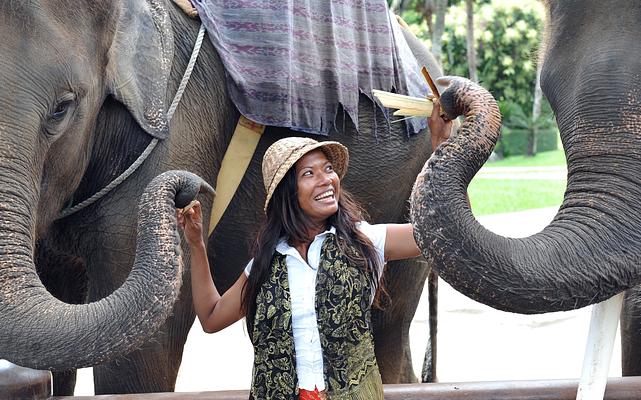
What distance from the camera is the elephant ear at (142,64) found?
3596mm

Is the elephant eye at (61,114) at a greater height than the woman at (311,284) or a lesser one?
greater

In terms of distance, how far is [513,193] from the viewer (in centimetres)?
2169

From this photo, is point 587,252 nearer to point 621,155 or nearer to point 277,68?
point 621,155

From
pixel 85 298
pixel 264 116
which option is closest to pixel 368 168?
pixel 264 116

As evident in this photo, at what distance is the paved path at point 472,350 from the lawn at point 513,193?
6948 millimetres

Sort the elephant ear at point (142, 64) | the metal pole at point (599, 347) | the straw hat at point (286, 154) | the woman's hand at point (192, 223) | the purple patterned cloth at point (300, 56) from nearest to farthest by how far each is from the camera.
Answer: the metal pole at point (599, 347)
the straw hat at point (286, 154)
the woman's hand at point (192, 223)
the elephant ear at point (142, 64)
the purple patterned cloth at point (300, 56)

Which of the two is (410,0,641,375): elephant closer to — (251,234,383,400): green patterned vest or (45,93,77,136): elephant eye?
(251,234,383,400): green patterned vest

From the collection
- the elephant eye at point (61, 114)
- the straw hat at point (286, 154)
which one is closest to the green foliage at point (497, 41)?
the elephant eye at point (61, 114)

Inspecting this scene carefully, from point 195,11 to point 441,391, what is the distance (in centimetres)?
163

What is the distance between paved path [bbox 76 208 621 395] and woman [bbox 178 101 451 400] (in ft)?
11.8

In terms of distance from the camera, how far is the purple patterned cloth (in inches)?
158

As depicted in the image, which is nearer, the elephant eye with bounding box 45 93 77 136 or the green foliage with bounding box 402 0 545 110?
the elephant eye with bounding box 45 93 77 136

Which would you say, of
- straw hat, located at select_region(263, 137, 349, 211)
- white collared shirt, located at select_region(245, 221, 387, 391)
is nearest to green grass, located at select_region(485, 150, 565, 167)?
straw hat, located at select_region(263, 137, 349, 211)

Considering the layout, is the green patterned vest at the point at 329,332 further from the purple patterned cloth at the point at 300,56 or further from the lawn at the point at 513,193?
the lawn at the point at 513,193
